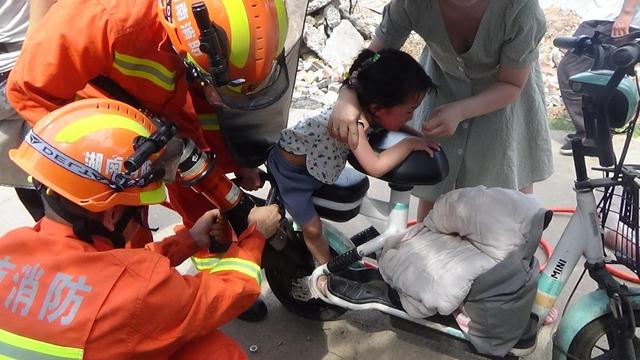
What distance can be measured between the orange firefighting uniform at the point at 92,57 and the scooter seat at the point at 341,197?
69cm

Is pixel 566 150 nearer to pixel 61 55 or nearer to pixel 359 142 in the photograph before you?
pixel 359 142

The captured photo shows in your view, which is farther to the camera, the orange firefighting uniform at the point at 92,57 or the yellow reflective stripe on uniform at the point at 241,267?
the yellow reflective stripe on uniform at the point at 241,267

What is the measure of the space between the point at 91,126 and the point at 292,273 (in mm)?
1146

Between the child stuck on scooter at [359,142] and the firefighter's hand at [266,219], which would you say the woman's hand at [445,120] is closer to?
the child stuck on scooter at [359,142]

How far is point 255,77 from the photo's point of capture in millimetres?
1610

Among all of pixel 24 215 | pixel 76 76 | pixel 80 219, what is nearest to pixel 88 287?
pixel 80 219

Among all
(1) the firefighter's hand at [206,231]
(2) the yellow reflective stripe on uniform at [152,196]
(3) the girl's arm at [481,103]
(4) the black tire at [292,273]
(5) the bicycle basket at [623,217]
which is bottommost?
(4) the black tire at [292,273]

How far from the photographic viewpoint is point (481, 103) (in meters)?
1.73

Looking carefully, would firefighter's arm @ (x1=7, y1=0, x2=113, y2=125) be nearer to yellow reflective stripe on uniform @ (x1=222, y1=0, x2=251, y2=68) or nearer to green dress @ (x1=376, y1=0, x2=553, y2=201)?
yellow reflective stripe on uniform @ (x1=222, y1=0, x2=251, y2=68)

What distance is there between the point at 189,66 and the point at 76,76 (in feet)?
1.15

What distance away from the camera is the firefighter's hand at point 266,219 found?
6.01 ft

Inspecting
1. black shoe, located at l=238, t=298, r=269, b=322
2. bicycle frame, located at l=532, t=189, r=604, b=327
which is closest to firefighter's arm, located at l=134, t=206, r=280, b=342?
black shoe, located at l=238, t=298, r=269, b=322

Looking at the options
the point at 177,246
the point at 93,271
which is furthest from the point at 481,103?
the point at 93,271

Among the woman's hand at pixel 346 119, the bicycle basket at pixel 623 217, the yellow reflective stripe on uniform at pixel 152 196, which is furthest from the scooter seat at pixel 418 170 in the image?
the yellow reflective stripe on uniform at pixel 152 196
